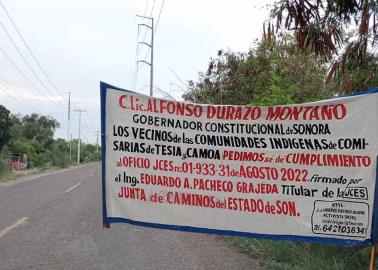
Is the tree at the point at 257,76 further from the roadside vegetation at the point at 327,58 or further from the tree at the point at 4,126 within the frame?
the tree at the point at 4,126

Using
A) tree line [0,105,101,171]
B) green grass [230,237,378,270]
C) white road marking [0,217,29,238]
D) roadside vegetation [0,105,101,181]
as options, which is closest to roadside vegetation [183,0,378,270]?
green grass [230,237,378,270]

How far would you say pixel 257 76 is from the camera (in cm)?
1501

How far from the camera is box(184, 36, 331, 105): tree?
13273mm

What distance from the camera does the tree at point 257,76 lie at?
523 inches

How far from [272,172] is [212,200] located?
0.67m

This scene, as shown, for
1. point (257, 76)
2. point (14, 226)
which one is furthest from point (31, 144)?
point (14, 226)

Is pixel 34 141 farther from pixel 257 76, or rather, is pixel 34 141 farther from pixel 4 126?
pixel 257 76

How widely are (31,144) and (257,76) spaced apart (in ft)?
202

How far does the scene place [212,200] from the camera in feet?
17.4

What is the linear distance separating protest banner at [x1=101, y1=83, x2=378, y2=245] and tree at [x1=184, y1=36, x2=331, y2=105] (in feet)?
24.2

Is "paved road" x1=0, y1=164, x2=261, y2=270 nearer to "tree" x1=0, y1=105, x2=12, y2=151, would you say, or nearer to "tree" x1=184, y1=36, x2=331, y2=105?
"tree" x1=184, y1=36, x2=331, y2=105

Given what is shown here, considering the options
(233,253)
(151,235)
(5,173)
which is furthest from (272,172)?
(5,173)

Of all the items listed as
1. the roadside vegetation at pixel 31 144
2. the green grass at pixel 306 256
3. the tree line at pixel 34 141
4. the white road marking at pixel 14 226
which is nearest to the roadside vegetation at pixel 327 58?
the green grass at pixel 306 256

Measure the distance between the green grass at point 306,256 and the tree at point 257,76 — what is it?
5016 mm
